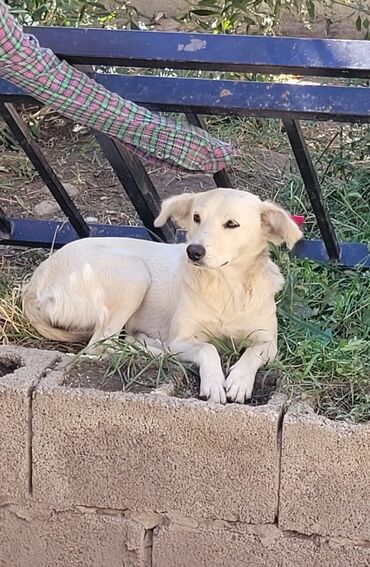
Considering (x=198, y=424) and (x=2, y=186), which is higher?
(x=198, y=424)

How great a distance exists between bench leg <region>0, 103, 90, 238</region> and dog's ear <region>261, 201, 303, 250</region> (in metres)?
1.14

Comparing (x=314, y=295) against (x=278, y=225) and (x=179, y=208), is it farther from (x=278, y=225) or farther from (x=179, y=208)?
(x=179, y=208)

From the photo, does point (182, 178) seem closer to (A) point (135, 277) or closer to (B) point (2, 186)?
(B) point (2, 186)

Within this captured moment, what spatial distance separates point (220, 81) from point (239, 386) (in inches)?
51.5

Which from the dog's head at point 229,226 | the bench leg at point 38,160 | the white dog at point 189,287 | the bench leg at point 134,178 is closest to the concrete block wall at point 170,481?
the white dog at point 189,287

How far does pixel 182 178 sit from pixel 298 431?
322 cm

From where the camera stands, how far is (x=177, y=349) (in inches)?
152

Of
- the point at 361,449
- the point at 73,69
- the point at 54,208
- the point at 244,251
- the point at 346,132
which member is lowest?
the point at 346,132

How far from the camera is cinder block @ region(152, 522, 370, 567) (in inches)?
131

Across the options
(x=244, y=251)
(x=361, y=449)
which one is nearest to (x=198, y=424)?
(x=361, y=449)

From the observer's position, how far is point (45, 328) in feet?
13.5

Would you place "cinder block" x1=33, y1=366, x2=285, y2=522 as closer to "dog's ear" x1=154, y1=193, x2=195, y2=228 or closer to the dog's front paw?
the dog's front paw

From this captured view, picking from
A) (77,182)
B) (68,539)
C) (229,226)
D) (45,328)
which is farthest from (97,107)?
(77,182)

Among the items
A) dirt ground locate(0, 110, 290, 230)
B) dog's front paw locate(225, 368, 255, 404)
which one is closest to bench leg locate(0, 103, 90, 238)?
dirt ground locate(0, 110, 290, 230)
